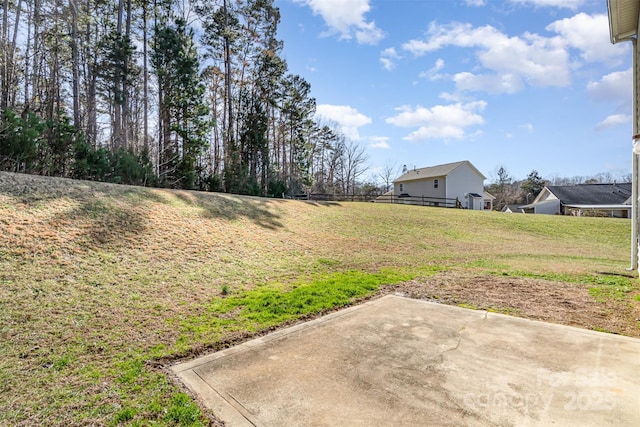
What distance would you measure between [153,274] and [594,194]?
42788 millimetres

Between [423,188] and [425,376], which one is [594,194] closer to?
[423,188]

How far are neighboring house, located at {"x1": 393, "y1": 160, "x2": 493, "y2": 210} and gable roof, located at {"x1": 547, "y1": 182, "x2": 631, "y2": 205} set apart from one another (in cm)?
1120

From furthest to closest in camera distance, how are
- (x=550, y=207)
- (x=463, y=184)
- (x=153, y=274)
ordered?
(x=550, y=207), (x=463, y=184), (x=153, y=274)

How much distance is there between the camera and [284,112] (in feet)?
90.7

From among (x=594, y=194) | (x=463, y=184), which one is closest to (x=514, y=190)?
(x=594, y=194)

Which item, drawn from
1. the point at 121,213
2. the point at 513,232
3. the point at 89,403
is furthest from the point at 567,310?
the point at 513,232

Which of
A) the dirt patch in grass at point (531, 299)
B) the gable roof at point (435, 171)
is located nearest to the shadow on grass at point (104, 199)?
the dirt patch in grass at point (531, 299)

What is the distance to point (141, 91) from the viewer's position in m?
18.9

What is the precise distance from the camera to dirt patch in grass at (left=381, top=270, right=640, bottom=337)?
4031mm

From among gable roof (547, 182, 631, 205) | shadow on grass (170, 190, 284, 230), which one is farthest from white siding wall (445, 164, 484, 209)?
shadow on grass (170, 190, 284, 230)

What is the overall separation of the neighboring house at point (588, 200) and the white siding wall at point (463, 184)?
9.52m

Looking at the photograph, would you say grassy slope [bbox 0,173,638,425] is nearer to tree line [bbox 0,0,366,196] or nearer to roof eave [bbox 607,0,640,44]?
tree line [bbox 0,0,366,196]

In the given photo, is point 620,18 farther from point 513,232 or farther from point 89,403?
point 513,232

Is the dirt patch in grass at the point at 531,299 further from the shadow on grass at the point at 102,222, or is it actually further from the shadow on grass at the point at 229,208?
the shadow on grass at the point at 229,208
